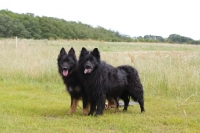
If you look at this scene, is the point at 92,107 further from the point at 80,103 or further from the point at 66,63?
the point at 80,103

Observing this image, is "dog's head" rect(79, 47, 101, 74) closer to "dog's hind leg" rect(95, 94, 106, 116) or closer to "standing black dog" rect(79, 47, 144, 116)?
"standing black dog" rect(79, 47, 144, 116)

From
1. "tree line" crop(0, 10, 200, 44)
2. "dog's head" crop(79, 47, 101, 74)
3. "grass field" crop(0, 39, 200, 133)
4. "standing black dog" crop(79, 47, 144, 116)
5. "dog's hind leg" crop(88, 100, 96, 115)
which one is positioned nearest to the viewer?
"grass field" crop(0, 39, 200, 133)

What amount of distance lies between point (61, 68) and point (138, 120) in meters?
2.29

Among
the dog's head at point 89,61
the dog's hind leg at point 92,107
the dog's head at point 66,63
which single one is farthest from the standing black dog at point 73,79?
the dog's head at point 89,61

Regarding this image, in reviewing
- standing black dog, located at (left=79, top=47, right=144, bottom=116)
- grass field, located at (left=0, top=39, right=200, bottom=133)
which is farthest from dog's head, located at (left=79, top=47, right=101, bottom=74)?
grass field, located at (left=0, top=39, right=200, bottom=133)

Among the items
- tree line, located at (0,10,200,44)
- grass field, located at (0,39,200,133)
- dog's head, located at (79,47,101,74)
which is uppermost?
tree line, located at (0,10,200,44)

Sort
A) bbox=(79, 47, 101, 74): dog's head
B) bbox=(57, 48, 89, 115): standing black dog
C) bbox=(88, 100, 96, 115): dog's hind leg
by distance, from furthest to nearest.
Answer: bbox=(57, 48, 89, 115): standing black dog
bbox=(88, 100, 96, 115): dog's hind leg
bbox=(79, 47, 101, 74): dog's head

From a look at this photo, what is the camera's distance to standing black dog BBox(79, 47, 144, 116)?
7.14 metres

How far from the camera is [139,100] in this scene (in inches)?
313

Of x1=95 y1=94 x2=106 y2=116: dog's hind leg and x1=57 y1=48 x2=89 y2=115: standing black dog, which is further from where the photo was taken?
x1=57 y1=48 x2=89 y2=115: standing black dog

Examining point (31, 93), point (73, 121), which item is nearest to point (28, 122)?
point (73, 121)

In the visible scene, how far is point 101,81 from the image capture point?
727 centimetres

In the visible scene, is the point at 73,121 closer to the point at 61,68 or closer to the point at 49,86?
the point at 61,68

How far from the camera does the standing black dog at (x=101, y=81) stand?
23.4 ft
